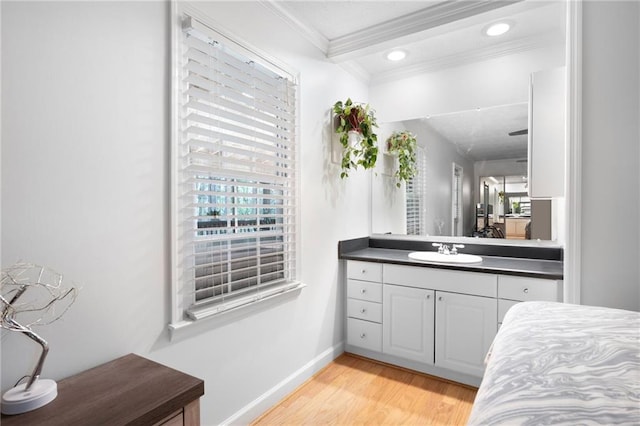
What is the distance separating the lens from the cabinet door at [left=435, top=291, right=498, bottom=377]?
7.16 feet

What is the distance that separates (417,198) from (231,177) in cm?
184

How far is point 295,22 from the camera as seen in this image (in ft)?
7.16

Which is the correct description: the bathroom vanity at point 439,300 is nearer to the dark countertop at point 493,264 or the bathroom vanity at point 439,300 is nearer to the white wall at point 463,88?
the dark countertop at point 493,264

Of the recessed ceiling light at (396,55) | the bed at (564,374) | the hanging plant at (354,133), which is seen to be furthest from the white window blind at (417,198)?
the bed at (564,374)

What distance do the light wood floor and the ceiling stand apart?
1.83m

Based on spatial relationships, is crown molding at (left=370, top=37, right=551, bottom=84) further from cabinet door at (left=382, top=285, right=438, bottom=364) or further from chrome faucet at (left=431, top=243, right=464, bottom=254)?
cabinet door at (left=382, top=285, right=438, bottom=364)

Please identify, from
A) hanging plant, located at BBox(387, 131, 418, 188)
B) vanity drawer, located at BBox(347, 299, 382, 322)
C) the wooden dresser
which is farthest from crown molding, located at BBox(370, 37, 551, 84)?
the wooden dresser

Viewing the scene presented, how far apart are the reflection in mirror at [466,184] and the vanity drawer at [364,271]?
60 cm

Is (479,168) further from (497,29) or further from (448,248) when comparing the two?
(497,29)

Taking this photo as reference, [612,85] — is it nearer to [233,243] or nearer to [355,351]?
[233,243]

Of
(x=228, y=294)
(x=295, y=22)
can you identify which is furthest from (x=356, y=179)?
(x=228, y=294)

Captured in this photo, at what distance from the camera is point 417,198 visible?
299cm

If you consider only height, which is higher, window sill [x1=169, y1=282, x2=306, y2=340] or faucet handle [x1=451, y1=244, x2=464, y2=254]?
faucet handle [x1=451, y1=244, x2=464, y2=254]

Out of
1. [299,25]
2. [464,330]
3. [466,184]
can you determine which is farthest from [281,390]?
[299,25]
